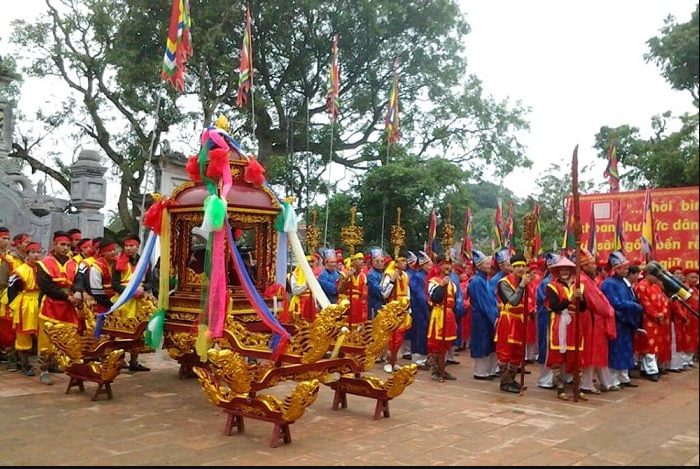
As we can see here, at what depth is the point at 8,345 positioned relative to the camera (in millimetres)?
8000

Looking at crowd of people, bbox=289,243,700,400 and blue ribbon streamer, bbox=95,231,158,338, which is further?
crowd of people, bbox=289,243,700,400

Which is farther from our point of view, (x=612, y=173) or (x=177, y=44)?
(x=177, y=44)

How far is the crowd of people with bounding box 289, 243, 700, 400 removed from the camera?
7148 millimetres

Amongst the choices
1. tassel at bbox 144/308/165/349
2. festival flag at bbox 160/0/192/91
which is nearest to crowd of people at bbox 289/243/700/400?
tassel at bbox 144/308/165/349

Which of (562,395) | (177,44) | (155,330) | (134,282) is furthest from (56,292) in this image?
(177,44)

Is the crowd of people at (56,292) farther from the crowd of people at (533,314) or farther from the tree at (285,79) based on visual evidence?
the tree at (285,79)

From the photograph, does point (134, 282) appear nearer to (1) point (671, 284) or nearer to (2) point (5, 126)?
(1) point (671, 284)

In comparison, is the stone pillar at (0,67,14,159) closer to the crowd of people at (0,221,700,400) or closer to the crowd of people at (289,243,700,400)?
the crowd of people at (0,221,700,400)

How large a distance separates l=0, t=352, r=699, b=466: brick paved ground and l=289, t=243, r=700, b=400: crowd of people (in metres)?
0.49

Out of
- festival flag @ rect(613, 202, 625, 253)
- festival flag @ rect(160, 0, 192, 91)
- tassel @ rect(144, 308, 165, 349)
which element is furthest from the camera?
festival flag @ rect(160, 0, 192, 91)

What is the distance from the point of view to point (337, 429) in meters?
5.41

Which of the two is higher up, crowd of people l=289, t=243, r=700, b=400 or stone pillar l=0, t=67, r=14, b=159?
stone pillar l=0, t=67, r=14, b=159

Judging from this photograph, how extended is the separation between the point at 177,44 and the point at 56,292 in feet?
24.5

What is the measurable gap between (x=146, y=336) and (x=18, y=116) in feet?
59.4
